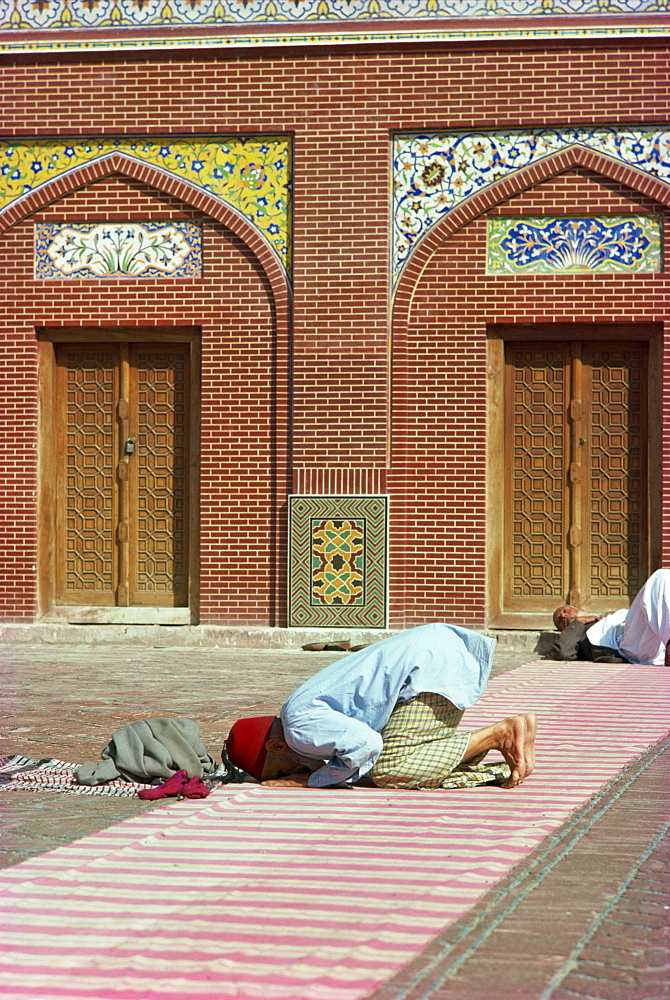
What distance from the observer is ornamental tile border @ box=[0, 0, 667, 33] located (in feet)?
32.9

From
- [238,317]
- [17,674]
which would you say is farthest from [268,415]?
[17,674]

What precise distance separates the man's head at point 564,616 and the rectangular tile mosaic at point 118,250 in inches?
150

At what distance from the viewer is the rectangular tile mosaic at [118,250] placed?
10.5 metres

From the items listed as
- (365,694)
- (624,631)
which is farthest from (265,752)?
(624,631)

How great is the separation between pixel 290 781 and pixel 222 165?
21.8 feet

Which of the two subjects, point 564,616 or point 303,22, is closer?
point 564,616

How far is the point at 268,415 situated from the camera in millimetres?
10352

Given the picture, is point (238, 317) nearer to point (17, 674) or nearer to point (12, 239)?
point (12, 239)

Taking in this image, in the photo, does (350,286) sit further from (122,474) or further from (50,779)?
(50,779)

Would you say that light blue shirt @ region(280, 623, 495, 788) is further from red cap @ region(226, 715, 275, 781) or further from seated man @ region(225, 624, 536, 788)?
red cap @ region(226, 715, 275, 781)

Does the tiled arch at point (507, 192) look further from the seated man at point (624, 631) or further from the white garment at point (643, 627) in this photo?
the white garment at point (643, 627)

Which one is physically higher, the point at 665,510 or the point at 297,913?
the point at 665,510

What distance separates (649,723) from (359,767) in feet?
6.99

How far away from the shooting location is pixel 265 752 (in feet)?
16.2
